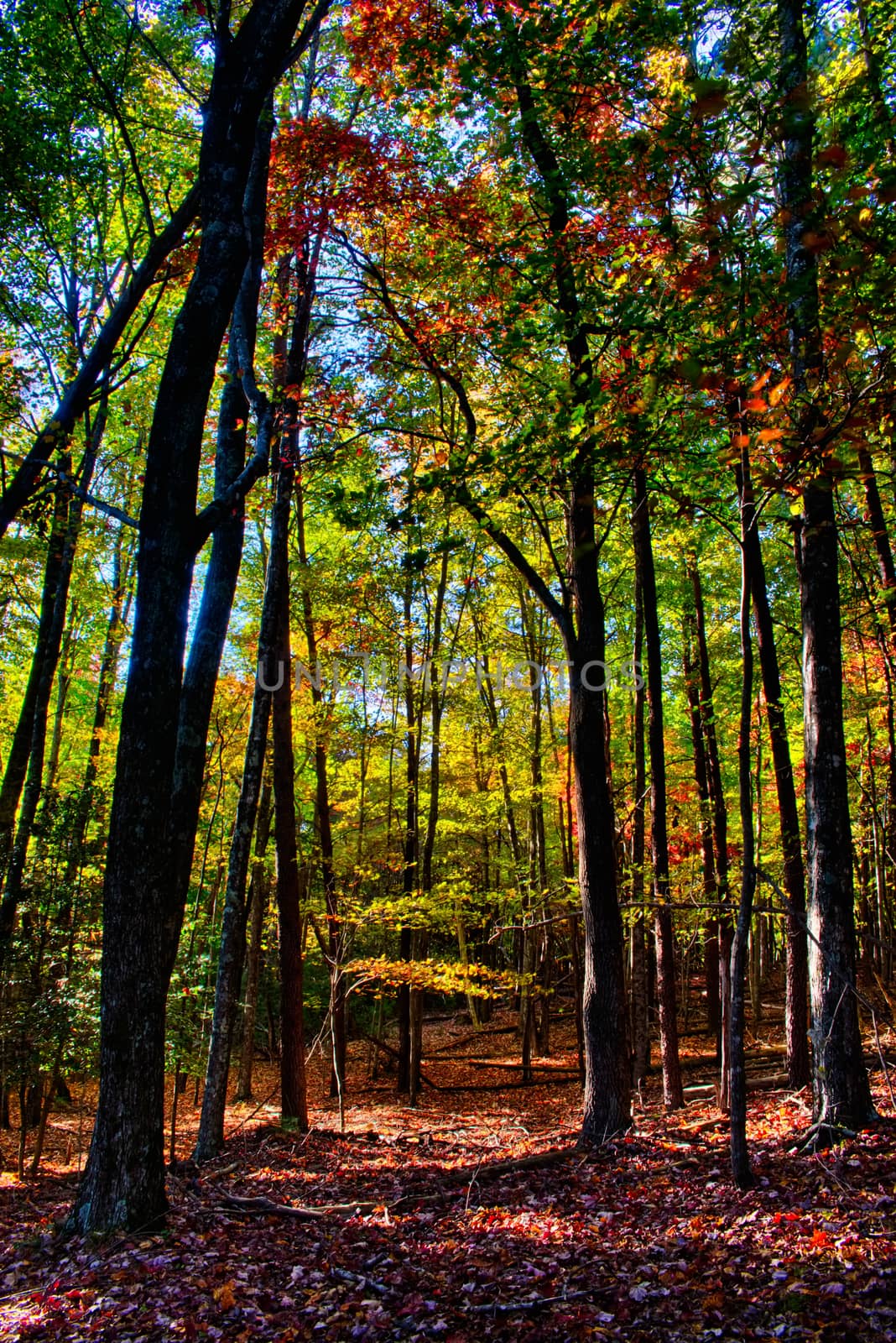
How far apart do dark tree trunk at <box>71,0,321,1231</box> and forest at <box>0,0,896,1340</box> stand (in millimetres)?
28

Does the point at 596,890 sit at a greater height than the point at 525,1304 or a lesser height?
greater

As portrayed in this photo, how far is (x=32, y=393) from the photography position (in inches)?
445

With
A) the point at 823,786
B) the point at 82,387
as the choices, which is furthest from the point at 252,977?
the point at 823,786

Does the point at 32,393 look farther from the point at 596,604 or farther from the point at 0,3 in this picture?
the point at 596,604

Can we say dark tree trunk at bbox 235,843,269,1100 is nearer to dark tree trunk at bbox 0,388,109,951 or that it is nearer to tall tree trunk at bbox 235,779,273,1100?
tall tree trunk at bbox 235,779,273,1100

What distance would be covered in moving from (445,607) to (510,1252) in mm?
13636

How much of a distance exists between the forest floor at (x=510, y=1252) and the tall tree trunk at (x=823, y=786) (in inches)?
19.1

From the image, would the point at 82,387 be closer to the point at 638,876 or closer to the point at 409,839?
the point at 638,876

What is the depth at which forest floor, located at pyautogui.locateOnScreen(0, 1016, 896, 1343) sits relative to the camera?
344cm

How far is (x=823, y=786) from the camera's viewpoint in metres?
5.84

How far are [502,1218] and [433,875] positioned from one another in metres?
12.6

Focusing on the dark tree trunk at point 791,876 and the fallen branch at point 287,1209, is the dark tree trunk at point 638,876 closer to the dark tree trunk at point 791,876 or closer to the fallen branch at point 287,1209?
the dark tree trunk at point 791,876

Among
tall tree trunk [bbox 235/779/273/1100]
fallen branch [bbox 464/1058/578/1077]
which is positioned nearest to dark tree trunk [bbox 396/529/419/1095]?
fallen branch [bbox 464/1058/578/1077]

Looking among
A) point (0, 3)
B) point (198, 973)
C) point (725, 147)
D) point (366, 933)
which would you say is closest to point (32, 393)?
point (0, 3)
